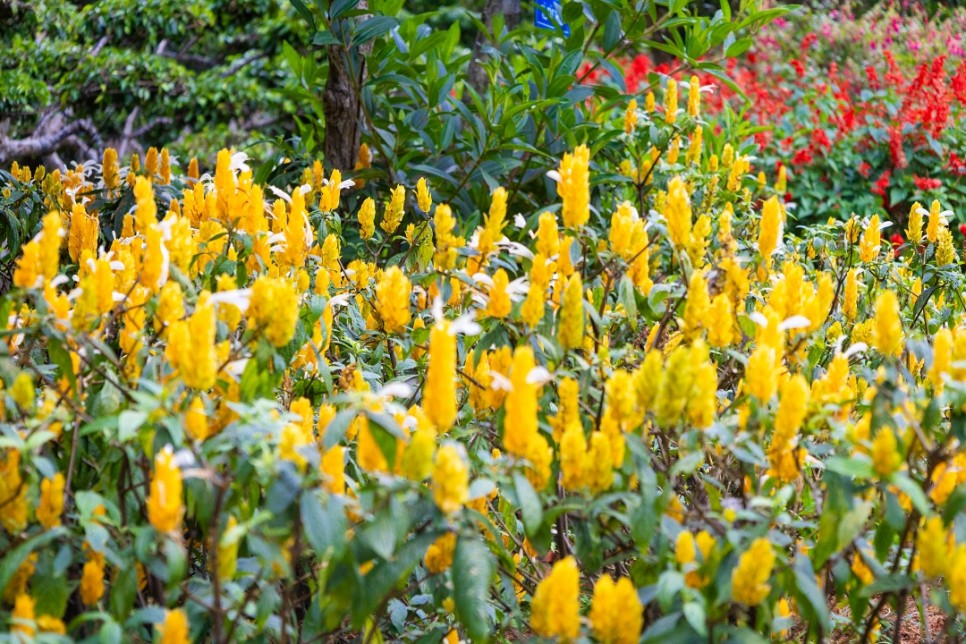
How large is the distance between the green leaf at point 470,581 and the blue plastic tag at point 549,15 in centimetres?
283

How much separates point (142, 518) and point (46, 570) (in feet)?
0.87

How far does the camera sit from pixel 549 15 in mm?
3797

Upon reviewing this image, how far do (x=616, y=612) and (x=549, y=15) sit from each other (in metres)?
2.89

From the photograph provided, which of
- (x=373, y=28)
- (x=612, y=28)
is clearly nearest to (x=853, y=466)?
(x=373, y=28)

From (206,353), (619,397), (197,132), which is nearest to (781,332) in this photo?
(619,397)

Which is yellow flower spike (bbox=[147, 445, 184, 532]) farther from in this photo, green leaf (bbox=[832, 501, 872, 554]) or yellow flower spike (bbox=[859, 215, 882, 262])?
yellow flower spike (bbox=[859, 215, 882, 262])

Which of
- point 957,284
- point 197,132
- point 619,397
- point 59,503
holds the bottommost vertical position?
point 197,132

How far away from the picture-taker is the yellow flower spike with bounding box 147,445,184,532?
1230 mm

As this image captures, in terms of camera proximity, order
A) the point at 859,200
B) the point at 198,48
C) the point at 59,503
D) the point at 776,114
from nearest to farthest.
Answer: the point at 59,503, the point at 859,200, the point at 776,114, the point at 198,48

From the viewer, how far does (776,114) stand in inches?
269

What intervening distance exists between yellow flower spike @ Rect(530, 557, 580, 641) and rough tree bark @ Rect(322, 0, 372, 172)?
252 cm

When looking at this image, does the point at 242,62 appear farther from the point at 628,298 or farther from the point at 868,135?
the point at 628,298

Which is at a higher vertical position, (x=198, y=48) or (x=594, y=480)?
(x=594, y=480)

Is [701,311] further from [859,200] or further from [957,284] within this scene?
[859,200]
